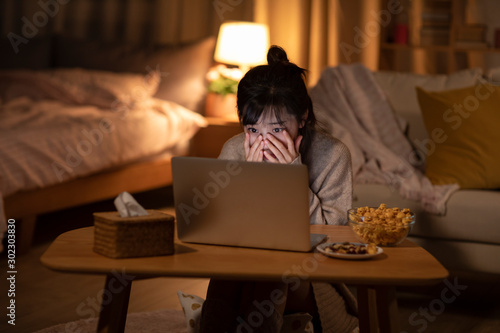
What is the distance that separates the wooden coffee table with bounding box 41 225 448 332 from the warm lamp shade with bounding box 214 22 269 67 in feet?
9.70

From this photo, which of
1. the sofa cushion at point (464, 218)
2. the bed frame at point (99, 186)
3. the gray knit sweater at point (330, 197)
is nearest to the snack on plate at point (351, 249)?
the gray knit sweater at point (330, 197)

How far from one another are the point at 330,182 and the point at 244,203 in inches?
19.5

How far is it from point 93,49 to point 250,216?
328 cm

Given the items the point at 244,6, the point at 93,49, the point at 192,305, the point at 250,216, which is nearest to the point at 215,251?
the point at 250,216

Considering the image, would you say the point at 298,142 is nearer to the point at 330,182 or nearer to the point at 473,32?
the point at 330,182

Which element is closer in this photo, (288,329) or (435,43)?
(288,329)

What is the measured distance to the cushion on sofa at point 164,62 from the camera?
414 cm

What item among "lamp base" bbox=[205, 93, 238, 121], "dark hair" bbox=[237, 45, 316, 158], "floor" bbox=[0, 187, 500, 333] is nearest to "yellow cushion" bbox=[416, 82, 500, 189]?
"floor" bbox=[0, 187, 500, 333]

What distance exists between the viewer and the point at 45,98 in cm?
389

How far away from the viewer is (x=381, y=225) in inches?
54.7

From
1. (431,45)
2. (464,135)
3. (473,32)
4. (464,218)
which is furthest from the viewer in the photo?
(431,45)

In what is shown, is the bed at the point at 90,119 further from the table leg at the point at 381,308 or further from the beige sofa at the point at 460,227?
the table leg at the point at 381,308

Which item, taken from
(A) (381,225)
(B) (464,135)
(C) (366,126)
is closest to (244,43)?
(C) (366,126)

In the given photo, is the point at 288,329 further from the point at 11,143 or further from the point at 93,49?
the point at 93,49
